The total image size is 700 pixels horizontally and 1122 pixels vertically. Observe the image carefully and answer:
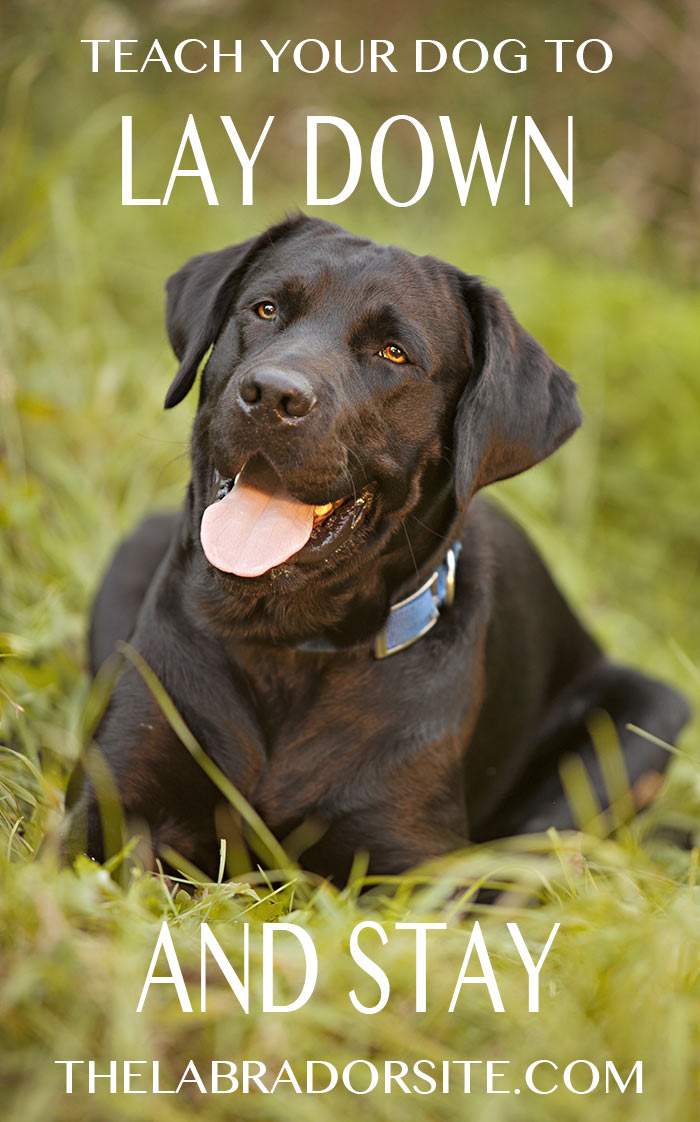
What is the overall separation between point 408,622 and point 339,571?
25 centimetres

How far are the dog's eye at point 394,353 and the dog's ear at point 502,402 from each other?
0.20 m

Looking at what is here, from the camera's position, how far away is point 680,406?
5.74 metres

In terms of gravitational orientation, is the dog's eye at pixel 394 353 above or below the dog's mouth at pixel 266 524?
above

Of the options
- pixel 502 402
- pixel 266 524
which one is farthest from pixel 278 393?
pixel 502 402

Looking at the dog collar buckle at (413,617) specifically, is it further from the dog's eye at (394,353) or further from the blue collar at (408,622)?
the dog's eye at (394,353)

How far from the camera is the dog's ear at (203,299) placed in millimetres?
2926

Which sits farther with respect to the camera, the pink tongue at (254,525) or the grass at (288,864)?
the pink tongue at (254,525)

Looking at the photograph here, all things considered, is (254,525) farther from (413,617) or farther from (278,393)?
(413,617)

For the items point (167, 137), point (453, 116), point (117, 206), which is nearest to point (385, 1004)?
point (117, 206)

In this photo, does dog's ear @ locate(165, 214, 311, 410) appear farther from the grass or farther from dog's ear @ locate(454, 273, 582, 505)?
the grass

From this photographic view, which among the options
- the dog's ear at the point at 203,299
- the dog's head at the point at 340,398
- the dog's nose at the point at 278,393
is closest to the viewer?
the dog's nose at the point at 278,393

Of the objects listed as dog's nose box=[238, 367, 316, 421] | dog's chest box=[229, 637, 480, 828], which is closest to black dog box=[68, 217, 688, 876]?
dog's chest box=[229, 637, 480, 828]

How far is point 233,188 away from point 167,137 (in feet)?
1.78

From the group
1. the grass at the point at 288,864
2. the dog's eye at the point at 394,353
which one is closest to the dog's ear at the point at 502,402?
the dog's eye at the point at 394,353
